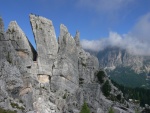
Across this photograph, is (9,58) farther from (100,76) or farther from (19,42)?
(100,76)

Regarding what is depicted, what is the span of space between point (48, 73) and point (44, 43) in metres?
13.8

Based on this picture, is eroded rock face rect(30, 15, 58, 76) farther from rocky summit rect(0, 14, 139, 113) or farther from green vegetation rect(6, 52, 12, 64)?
green vegetation rect(6, 52, 12, 64)

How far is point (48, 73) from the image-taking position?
136m

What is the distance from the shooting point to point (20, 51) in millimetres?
130625

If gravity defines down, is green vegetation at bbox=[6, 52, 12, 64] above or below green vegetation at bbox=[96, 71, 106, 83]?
above

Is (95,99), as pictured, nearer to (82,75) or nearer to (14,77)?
(82,75)

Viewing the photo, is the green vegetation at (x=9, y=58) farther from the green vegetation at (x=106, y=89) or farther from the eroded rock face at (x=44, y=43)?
the green vegetation at (x=106, y=89)

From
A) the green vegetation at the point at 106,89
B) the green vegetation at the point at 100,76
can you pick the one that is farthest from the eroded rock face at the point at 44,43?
the green vegetation at the point at 106,89

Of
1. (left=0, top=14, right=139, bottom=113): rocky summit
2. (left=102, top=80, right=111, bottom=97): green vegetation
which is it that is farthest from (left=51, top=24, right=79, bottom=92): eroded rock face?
(left=102, top=80, right=111, bottom=97): green vegetation

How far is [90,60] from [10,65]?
54.7 metres

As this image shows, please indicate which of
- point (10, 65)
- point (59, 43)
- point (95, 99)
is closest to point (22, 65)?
point (10, 65)

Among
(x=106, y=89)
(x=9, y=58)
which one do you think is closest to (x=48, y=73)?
(x=9, y=58)

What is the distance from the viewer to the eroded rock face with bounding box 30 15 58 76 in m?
136

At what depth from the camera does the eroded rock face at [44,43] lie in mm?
136250
